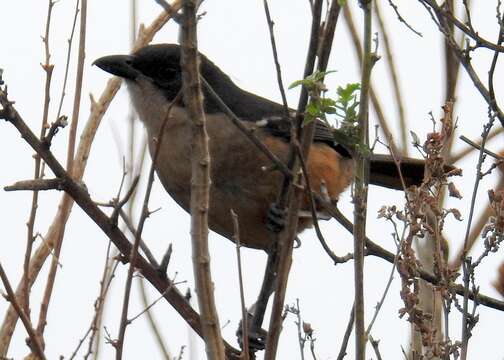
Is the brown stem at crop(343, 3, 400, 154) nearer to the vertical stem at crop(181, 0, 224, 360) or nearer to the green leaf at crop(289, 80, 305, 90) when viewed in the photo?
the green leaf at crop(289, 80, 305, 90)

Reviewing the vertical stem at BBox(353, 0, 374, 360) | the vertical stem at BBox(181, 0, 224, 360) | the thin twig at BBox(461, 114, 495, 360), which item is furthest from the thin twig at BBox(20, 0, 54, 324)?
the thin twig at BBox(461, 114, 495, 360)

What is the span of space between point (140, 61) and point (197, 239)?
262 cm

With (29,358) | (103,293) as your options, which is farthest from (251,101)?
(29,358)

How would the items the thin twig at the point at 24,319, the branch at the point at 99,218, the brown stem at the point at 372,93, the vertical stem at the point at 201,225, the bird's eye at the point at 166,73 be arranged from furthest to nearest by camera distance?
the bird's eye at the point at 166,73
the brown stem at the point at 372,93
the branch at the point at 99,218
the thin twig at the point at 24,319
the vertical stem at the point at 201,225

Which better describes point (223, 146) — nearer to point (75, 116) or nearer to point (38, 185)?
point (75, 116)

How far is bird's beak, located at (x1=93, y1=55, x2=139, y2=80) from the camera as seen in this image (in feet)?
15.3

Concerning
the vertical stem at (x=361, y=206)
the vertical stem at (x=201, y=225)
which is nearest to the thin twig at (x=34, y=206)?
the vertical stem at (x=201, y=225)

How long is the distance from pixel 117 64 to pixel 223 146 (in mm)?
707

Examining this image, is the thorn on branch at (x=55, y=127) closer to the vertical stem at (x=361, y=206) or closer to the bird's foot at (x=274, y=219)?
the vertical stem at (x=361, y=206)

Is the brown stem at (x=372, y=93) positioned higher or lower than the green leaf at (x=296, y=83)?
higher

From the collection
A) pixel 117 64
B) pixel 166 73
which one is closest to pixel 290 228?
pixel 117 64

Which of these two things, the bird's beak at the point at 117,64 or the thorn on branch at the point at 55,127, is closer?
the thorn on branch at the point at 55,127

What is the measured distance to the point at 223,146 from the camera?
15.2 ft

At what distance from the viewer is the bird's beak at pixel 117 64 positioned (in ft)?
15.3
